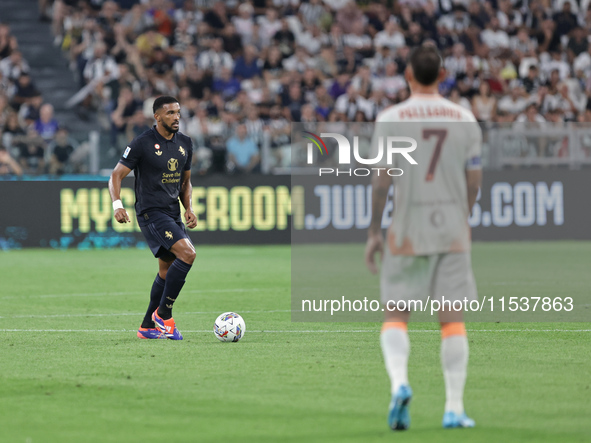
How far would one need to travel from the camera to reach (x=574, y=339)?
952 centimetres

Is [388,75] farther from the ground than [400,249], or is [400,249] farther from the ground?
[388,75]

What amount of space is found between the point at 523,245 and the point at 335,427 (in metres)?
16.3

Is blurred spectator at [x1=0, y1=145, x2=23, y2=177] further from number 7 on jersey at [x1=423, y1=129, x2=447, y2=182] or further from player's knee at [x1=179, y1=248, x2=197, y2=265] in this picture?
number 7 on jersey at [x1=423, y1=129, x2=447, y2=182]

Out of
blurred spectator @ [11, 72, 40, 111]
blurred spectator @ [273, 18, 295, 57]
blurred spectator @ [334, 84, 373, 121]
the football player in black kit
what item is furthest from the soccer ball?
blurred spectator @ [273, 18, 295, 57]

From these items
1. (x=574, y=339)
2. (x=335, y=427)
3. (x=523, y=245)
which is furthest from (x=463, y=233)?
(x=523, y=245)

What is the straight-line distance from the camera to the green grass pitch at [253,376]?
5699mm

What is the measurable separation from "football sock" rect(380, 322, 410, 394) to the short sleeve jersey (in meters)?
4.61

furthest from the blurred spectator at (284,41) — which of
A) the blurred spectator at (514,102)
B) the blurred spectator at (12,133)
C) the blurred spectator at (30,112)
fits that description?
the blurred spectator at (12,133)

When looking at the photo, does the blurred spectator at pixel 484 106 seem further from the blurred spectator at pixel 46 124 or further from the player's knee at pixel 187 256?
the player's knee at pixel 187 256

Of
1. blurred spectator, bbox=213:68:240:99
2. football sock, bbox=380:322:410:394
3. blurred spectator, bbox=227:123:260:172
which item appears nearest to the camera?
football sock, bbox=380:322:410:394

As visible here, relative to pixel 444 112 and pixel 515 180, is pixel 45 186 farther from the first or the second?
pixel 444 112

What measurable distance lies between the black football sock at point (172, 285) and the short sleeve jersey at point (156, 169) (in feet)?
1.82

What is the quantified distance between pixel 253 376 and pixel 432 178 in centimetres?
257

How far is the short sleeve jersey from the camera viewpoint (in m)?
9.73
